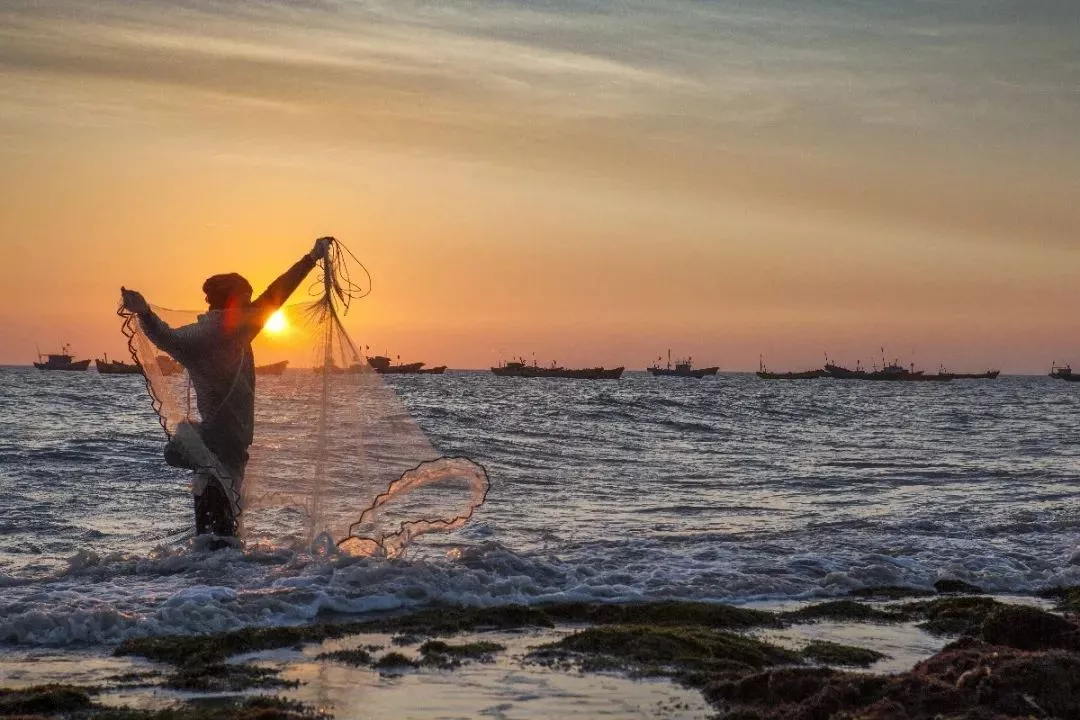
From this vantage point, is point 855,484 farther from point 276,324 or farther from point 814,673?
point 814,673

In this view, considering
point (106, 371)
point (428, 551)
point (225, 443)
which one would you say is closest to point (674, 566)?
point (428, 551)

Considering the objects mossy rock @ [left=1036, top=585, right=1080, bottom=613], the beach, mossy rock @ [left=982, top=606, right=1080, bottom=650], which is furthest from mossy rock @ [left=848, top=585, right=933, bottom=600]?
mossy rock @ [left=982, top=606, right=1080, bottom=650]

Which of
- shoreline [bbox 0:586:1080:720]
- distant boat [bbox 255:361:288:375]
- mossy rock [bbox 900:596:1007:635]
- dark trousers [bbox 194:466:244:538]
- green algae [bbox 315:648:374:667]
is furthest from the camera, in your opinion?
distant boat [bbox 255:361:288:375]

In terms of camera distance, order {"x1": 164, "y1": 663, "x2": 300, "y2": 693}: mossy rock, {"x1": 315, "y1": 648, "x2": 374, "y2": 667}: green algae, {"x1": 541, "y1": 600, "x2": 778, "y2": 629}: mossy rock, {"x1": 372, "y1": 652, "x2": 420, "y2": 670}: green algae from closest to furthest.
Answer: {"x1": 164, "y1": 663, "x2": 300, "y2": 693}: mossy rock → {"x1": 372, "y1": 652, "x2": 420, "y2": 670}: green algae → {"x1": 315, "y1": 648, "x2": 374, "y2": 667}: green algae → {"x1": 541, "y1": 600, "x2": 778, "y2": 629}: mossy rock

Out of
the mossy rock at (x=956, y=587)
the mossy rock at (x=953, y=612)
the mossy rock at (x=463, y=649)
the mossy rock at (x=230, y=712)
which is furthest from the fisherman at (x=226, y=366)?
the mossy rock at (x=956, y=587)

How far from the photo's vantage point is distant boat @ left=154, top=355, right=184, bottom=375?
1175 centimetres

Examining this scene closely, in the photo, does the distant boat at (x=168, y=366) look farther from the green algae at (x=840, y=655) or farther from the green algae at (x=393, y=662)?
the green algae at (x=840, y=655)

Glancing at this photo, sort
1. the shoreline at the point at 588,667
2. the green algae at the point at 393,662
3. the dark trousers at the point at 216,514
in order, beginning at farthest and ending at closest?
1. the dark trousers at the point at 216,514
2. the green algae at the point at 393,662
3. the shoreline at the point at 588,667

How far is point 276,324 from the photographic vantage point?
12.0 metres

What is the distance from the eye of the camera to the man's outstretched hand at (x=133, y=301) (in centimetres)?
1068

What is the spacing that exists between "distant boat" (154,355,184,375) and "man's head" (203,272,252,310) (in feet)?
2.23

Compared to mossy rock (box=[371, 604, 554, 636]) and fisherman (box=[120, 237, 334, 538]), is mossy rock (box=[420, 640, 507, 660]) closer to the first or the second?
mossy rock (box=[371, 604, 554, 636])

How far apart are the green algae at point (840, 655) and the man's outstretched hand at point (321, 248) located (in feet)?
18.7

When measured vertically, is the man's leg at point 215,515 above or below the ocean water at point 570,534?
above
